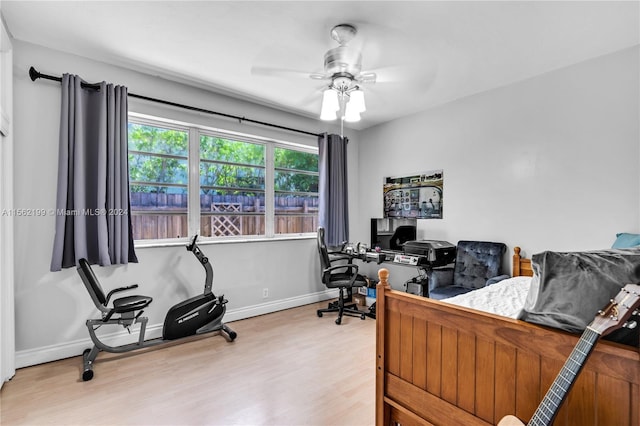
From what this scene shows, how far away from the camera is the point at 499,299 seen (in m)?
1.95

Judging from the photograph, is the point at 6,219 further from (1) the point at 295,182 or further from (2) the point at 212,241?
(1) the point at 295,182

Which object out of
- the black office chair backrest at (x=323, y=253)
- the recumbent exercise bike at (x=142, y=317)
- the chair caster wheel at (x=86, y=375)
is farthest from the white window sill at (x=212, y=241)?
the chair caster wheel at (x=86, y=375)

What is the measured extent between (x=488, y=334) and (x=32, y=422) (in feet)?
8.58

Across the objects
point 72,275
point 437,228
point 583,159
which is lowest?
point 72,275

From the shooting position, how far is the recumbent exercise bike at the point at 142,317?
2447 millimetres

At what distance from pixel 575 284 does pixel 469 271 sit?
96.5 inches

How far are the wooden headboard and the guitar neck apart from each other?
2.39 meters

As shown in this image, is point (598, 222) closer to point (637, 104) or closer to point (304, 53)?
point (637, 104)

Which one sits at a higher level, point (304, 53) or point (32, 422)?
point (304, 53)

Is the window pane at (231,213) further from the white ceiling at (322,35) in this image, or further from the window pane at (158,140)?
the white ceiling at (322,35)

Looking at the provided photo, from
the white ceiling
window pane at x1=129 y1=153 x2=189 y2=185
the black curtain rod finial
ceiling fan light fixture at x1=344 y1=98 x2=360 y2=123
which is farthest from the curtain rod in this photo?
ceiling fan light fixture at x1=344 y1=98 x2=360 y2=123

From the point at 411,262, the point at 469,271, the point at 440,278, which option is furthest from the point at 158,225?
the point at 469,271

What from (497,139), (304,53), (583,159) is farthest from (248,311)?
(583,159)

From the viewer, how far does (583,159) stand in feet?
8.96
